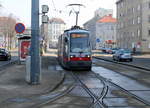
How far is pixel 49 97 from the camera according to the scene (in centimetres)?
1160

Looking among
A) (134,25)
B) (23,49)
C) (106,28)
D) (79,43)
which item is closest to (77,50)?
(79,43)

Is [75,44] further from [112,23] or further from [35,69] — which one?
[112,23]

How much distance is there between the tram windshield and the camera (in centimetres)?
2525

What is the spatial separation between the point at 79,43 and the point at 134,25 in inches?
2553

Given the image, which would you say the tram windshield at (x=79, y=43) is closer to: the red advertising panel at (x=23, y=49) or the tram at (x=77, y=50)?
the tram at (x=77, y=50)

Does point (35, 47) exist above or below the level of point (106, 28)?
below

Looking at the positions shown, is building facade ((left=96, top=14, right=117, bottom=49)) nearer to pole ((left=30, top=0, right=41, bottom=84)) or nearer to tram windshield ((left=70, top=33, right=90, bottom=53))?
tram windshield ((left=70, top=33, right=90, bottom=53))

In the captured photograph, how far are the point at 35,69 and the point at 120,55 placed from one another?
3043 cm

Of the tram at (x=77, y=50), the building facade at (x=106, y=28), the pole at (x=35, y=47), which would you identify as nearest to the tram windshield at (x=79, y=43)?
the tram at (x=77, y=50)

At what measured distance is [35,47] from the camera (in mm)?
15102

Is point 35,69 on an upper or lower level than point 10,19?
lower

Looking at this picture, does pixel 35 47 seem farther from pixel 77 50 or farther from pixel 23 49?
pixel 23 49

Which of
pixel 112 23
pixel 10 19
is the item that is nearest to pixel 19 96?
pixel 10 19

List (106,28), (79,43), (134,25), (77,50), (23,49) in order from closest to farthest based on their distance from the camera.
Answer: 1. (77,50)
2. (79,43)
3. (23,49)
4. (134,25)
5. (106,28)
